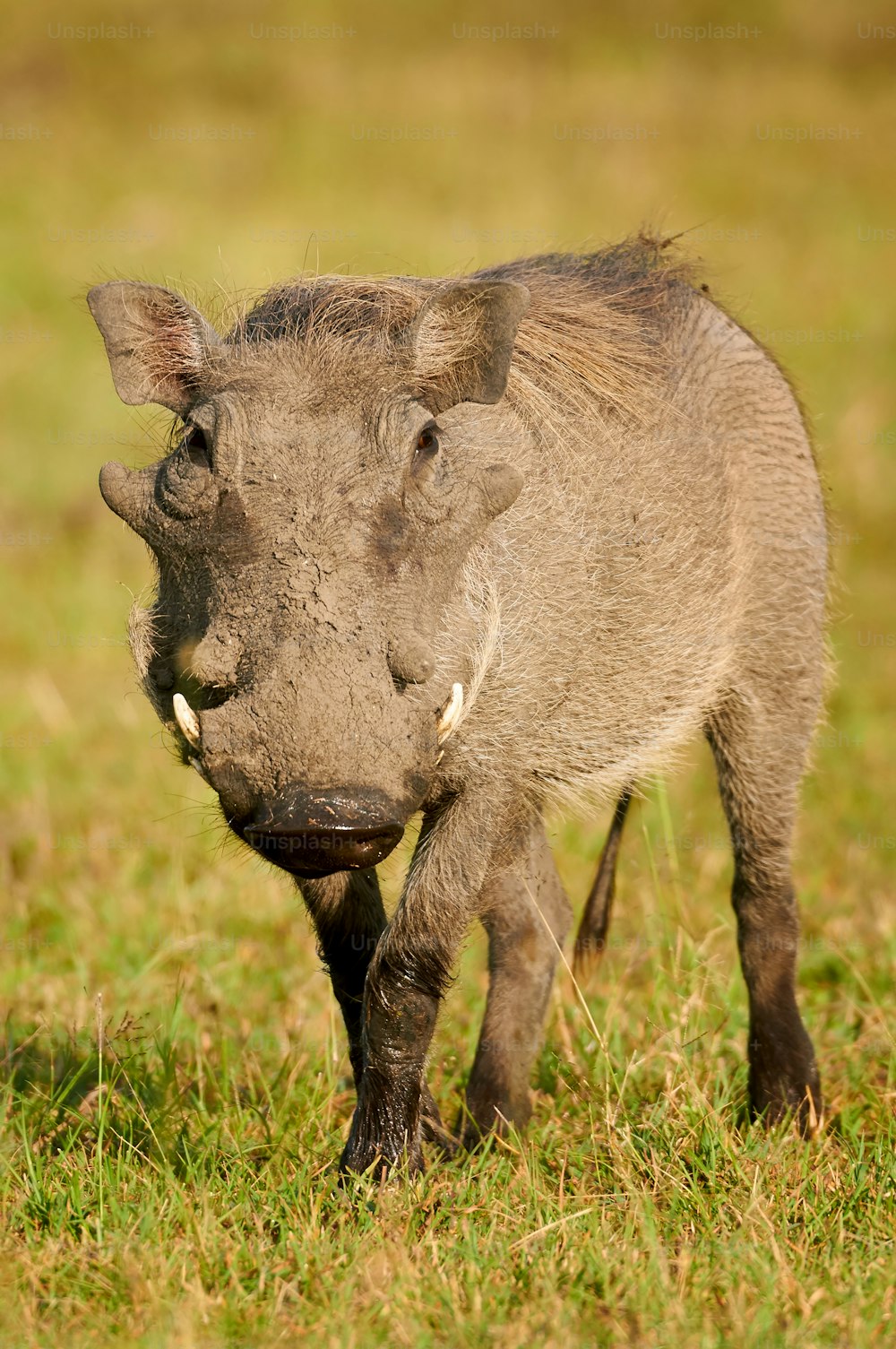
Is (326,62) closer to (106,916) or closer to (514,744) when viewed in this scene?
(106,916)

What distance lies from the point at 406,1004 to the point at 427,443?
100 cm

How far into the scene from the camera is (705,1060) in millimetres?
3635

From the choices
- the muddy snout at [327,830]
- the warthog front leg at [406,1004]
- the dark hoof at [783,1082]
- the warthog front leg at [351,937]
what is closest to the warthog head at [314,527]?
the muddy snout at [327,830]

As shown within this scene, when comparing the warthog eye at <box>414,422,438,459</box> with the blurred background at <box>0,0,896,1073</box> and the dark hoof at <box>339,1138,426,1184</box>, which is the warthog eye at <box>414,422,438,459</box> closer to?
the blurred background at <box>0,0,896,1073</box>

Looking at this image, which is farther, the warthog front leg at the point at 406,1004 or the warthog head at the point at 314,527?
the warthog front leg at the point at 406,1004

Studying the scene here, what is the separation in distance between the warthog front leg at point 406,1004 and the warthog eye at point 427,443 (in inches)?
28.8

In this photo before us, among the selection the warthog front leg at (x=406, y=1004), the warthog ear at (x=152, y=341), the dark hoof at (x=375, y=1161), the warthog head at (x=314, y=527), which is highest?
the warthog ear at (x=152, y=341)

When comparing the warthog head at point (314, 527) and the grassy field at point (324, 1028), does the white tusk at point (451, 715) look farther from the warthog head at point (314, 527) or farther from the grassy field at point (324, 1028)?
the grassy field at point (324, 1028)

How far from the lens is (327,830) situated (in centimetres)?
231

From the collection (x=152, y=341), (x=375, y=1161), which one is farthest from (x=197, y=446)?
(x=375, y=1161)

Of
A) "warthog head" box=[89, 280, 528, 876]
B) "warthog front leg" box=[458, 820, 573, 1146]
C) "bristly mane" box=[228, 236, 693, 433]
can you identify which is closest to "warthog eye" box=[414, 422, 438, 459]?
"warthog head" box=[89, 280, 528, 876]

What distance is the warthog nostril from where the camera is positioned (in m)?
2.33

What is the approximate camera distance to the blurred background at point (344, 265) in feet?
14.7

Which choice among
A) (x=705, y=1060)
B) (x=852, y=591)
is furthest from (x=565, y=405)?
(x=852, y=591)
